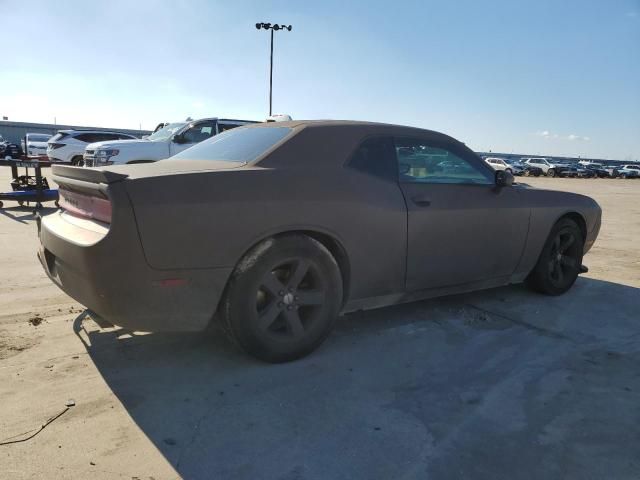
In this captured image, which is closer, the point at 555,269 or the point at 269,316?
the point at 269,316

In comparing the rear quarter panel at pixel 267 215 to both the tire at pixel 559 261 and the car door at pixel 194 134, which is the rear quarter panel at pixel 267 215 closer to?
the tire at pixel 559 261

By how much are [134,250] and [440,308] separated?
275 cm

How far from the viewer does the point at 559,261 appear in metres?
4.78

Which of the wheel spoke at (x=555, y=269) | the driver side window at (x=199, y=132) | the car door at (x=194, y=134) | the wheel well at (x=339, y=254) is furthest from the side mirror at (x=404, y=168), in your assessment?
the driver side window at (x=199, y=132)

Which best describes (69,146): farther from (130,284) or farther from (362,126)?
(130,284)

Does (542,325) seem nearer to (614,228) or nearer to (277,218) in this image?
(277,218)

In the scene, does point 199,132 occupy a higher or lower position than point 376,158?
higher

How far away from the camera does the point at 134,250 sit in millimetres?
2447

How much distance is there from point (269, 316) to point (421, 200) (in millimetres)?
1415

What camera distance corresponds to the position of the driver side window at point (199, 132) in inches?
449

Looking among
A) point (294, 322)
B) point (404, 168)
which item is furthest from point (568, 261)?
point (294, 322)

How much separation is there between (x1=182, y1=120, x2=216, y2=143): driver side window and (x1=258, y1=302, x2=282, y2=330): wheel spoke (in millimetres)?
9217

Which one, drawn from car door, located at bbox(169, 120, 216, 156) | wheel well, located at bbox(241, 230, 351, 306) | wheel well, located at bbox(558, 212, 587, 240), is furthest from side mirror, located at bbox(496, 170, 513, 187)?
car door, located at bbox(169, 120, 216, 156)

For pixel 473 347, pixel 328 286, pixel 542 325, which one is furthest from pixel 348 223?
pixel 542 325
